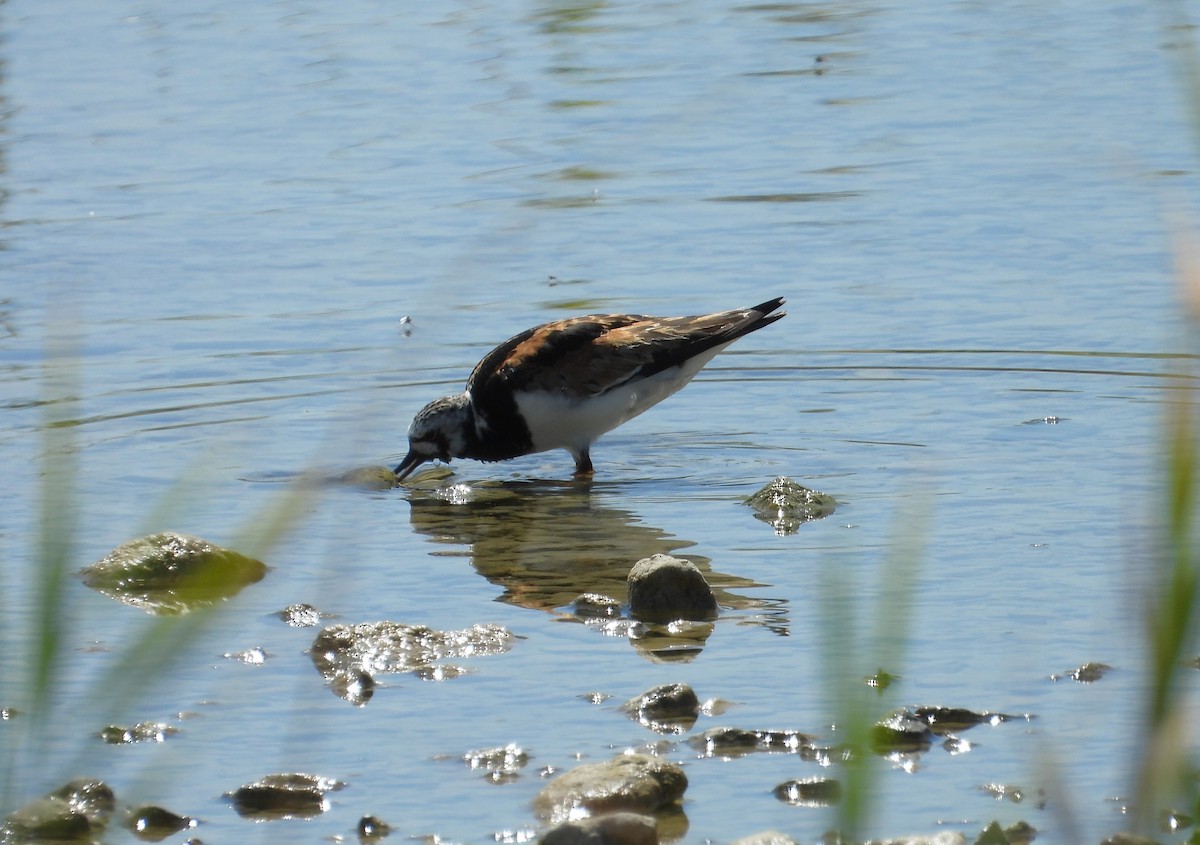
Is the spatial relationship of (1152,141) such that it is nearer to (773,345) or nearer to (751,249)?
(751,249)

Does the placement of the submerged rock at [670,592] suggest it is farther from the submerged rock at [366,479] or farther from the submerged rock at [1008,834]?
the submerged rock at [366,479]

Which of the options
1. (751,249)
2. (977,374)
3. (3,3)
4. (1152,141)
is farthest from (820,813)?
(3,3)

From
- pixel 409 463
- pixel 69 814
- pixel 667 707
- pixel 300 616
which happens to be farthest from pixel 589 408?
pixel 69 814

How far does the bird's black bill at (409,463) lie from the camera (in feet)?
29.8

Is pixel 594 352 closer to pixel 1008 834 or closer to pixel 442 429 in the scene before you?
pixel 442 429

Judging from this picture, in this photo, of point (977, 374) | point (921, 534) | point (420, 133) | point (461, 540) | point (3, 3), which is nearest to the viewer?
point (921, 534)

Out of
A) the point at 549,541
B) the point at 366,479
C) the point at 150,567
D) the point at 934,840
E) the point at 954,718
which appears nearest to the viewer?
the point at 934,840

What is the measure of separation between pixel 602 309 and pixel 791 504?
3360 millimetres

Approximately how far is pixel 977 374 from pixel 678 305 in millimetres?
1931

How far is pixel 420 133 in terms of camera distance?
15.1 metres

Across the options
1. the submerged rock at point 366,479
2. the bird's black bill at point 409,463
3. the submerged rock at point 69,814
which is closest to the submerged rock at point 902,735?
the submerged rock at point 69,814

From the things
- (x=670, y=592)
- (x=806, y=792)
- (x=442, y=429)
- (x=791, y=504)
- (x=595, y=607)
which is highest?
(x=806, y=792)

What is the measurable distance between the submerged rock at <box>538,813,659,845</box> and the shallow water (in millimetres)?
331

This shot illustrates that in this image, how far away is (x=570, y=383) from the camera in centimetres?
896
